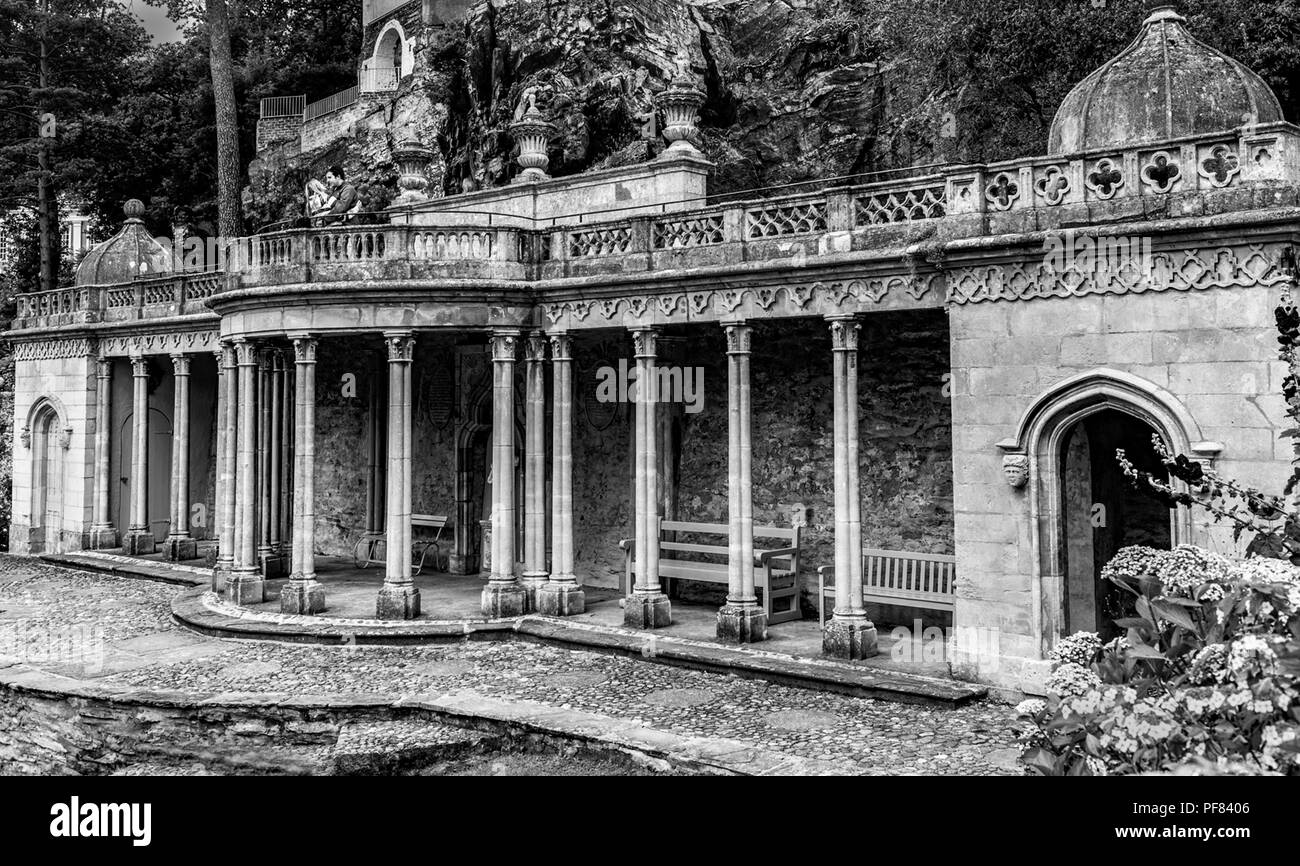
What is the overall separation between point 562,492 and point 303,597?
4132mm

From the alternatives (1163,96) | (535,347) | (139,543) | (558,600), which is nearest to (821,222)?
(1163,96)

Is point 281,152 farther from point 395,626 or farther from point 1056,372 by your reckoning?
point 1056,372

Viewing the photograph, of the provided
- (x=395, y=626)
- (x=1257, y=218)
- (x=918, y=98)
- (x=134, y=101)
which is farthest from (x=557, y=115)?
(x=134, y=101)

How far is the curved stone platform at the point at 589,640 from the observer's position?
37.0 feet

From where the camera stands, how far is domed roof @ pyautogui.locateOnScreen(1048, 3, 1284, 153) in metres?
10.6

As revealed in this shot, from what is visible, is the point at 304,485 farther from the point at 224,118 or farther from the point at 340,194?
the point at 224,118

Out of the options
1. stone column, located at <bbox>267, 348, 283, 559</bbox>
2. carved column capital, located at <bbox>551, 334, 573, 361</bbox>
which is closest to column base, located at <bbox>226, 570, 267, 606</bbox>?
stone column, located at <bbox>267, 348, 283, 559</bbox>

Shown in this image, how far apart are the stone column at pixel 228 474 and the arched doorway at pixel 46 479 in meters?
9.26

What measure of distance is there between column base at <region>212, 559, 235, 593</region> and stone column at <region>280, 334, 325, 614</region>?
85.3 inches

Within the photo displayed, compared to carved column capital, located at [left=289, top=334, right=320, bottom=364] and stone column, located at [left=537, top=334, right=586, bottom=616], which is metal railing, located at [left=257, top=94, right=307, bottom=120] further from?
stone column, located at [left=537, top=334, right=586, bottom=616]

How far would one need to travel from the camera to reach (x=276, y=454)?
67.9 feet

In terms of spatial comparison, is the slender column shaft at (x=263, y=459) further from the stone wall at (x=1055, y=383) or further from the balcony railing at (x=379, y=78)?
the balcony railing at (x=379, y=78)

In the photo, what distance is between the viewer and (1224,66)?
10797 mm

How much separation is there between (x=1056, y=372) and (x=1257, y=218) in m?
2.22
